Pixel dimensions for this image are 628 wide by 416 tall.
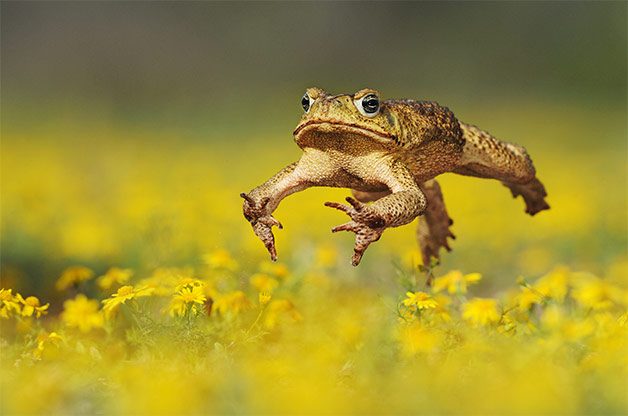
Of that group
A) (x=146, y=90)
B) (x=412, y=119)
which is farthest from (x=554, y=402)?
(x=146, y=90)

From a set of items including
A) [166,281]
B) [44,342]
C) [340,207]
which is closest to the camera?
[340,207]

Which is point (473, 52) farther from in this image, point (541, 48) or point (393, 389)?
point (393, 389)

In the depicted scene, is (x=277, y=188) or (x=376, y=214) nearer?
(x=376, y=214)

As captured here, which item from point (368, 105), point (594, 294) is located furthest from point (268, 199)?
point (594, 294)

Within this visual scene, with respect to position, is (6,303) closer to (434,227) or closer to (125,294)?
(125,294)

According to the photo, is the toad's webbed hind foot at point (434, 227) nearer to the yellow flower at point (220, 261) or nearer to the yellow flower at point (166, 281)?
the yellow flower at point (220, 261)

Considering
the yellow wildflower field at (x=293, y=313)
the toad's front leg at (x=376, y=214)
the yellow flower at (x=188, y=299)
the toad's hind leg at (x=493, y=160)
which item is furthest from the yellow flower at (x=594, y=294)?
the yellow flower at (x=188, y=299)
